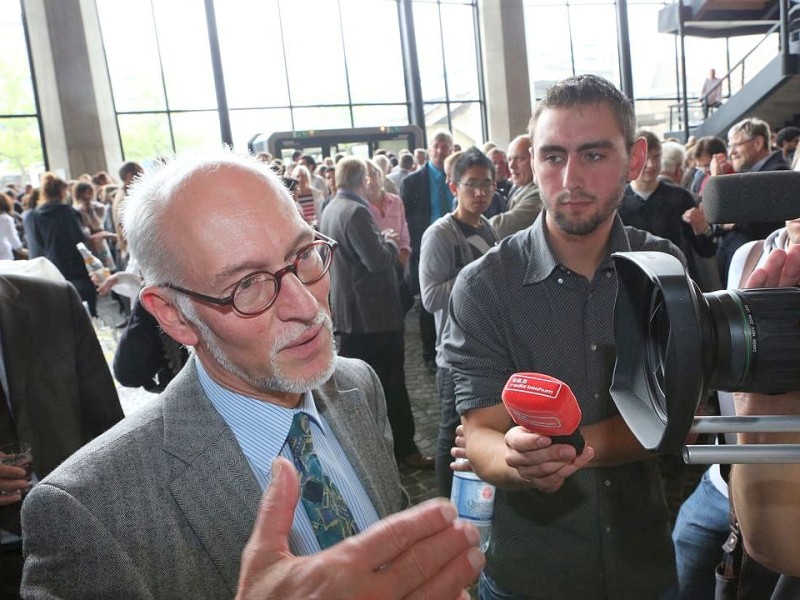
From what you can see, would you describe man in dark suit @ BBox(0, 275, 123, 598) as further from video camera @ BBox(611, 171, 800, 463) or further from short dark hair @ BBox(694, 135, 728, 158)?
short dark hair @ BBox(694, 135, 728, 158)

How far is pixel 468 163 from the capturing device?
10.9ft

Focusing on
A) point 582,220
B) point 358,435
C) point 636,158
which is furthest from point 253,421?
point 636,158

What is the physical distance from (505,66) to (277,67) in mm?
5591

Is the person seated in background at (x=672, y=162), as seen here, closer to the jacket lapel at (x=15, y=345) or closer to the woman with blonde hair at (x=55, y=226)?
the jacket lapel at (x=15, y=345)

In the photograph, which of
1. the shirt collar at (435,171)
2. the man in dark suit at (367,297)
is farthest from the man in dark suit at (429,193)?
the man in dark suit at (367,297)

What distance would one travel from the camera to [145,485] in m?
1.02

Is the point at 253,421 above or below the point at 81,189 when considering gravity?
below

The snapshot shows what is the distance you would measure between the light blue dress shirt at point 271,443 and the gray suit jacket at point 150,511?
4cm

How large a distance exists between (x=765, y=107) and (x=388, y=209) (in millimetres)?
10868

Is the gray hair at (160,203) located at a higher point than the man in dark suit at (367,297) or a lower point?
higher

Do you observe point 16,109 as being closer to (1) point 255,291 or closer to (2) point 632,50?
(1) point 255,291

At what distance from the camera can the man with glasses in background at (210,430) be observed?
0.94 metres

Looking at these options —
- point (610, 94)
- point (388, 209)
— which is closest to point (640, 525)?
→ point (610, 94)

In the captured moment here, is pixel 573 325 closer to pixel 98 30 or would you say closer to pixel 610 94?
pixel 610 94
